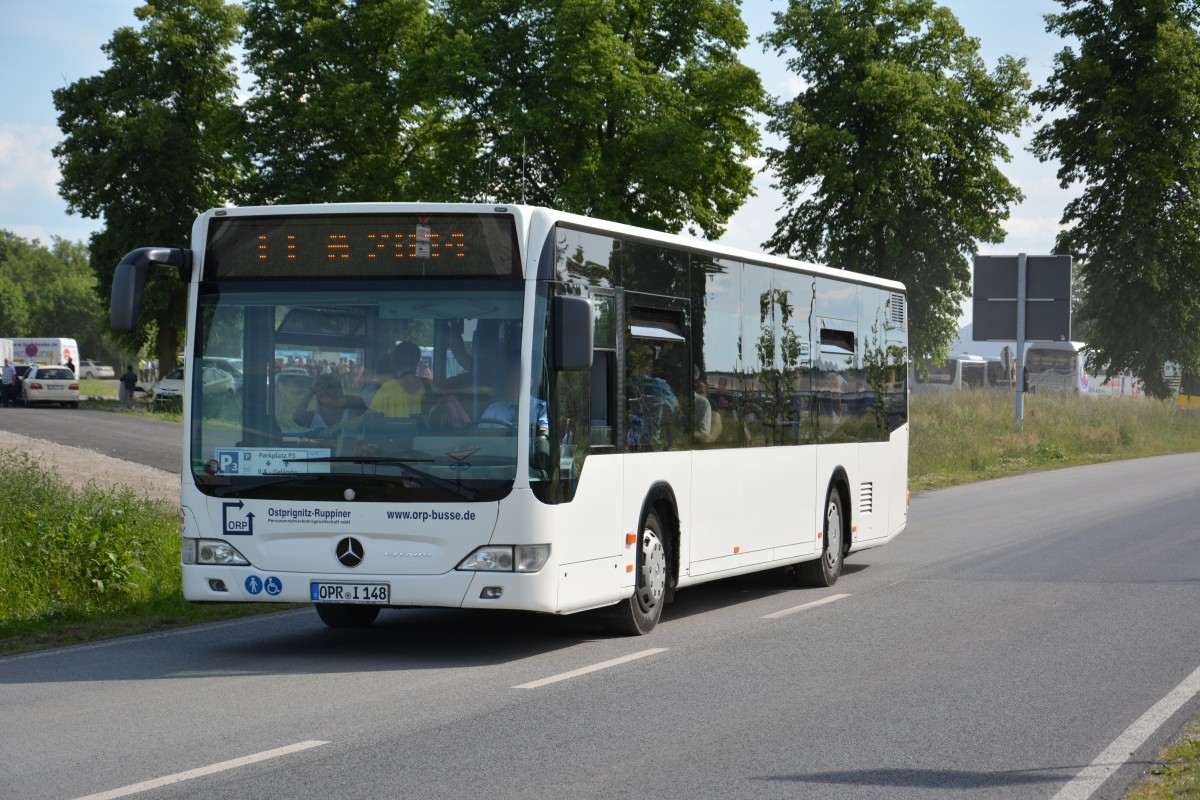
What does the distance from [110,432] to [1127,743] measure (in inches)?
1390

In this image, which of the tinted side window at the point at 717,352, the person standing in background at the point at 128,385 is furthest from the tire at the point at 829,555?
the person standing in background at the point at 128,385

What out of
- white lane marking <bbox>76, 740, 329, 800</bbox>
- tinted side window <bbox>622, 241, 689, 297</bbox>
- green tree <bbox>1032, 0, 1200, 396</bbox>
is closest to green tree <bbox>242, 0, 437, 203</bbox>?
green tree <bbox>1032, 0, 1200, 396</bbox>

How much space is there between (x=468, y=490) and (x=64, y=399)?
181 feet

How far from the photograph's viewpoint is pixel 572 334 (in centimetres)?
984

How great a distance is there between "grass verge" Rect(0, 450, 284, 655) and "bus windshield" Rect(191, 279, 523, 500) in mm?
2394

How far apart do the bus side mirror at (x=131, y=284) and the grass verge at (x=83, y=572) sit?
284 cm

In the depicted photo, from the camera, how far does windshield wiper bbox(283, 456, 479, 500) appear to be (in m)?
9.77

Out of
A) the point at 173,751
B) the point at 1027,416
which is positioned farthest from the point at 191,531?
the point at 1027,416

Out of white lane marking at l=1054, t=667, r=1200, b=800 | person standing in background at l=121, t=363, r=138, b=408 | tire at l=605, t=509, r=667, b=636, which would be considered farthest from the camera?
person standing in background at l=121, t=363, r=138, b=408

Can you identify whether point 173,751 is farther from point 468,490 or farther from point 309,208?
point 309,208

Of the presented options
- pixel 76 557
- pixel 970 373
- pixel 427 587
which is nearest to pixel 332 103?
pixel 76 557

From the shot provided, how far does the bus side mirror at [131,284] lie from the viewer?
933cm

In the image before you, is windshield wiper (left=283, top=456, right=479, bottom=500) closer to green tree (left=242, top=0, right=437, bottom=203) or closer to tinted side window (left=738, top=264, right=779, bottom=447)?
tinted side window (left=738, top=264, right=779, bottom=447)

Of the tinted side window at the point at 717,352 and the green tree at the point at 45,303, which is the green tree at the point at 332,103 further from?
the green tree at the point at 45,303
